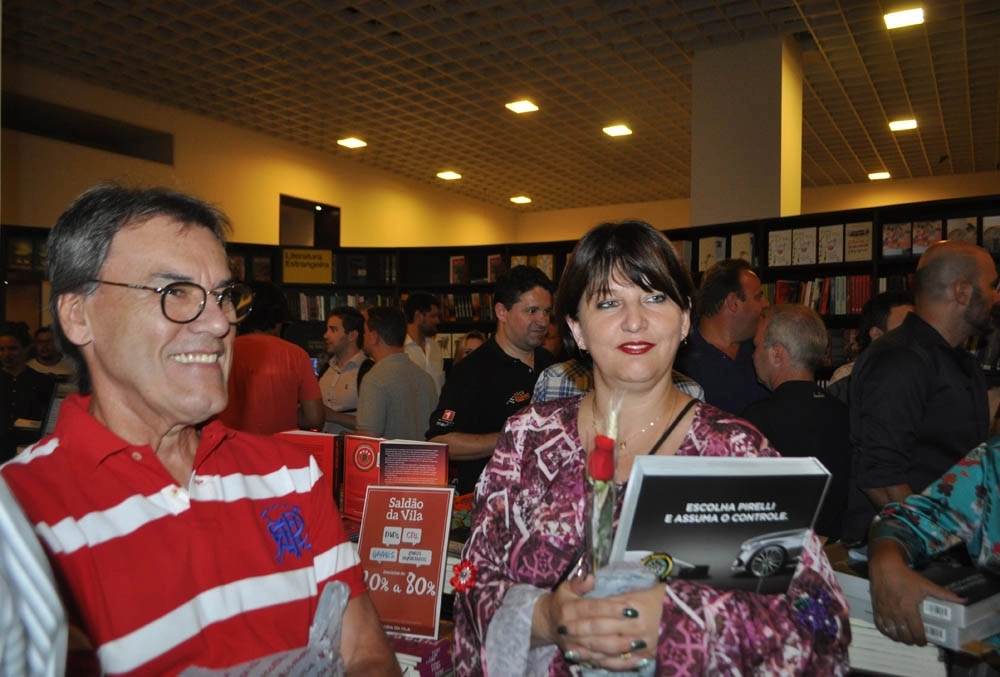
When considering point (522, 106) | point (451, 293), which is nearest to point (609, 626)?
point (522, 106)

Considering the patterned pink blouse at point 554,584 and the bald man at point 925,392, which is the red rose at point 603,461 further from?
the bald man at point 925,392

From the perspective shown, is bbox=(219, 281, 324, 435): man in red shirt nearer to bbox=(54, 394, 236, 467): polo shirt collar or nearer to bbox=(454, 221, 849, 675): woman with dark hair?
bbox=(54, 394, 236, 467): polo shirt collar

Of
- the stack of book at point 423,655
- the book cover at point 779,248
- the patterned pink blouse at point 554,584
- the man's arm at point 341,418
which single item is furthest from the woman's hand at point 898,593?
the book cover at point 779,248

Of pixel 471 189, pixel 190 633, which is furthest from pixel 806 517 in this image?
pixel 471 189

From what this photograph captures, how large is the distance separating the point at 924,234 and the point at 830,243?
71 centimetres

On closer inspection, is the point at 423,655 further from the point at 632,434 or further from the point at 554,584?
the point at 632,434

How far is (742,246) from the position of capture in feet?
21.9

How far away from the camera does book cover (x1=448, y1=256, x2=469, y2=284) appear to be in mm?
8867

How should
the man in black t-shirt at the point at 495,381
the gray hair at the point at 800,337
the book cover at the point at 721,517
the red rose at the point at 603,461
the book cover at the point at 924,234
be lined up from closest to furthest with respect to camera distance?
the red rose at the point at 603,461 < the book cover at the point at 721,517 < the gray hair at the point at 800,337 < the man in black t-shirt at the point at 495,381 < the book cover at the point at 924,234

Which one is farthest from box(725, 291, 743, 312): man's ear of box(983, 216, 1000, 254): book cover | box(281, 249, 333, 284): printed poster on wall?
box(281, 249, 333, 284): printed poster on wall

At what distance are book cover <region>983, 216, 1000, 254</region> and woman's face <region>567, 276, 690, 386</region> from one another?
5131 mm

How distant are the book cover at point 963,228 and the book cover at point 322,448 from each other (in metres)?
5.41

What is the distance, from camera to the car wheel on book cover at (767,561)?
1.13m

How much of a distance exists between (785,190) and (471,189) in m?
6.89
